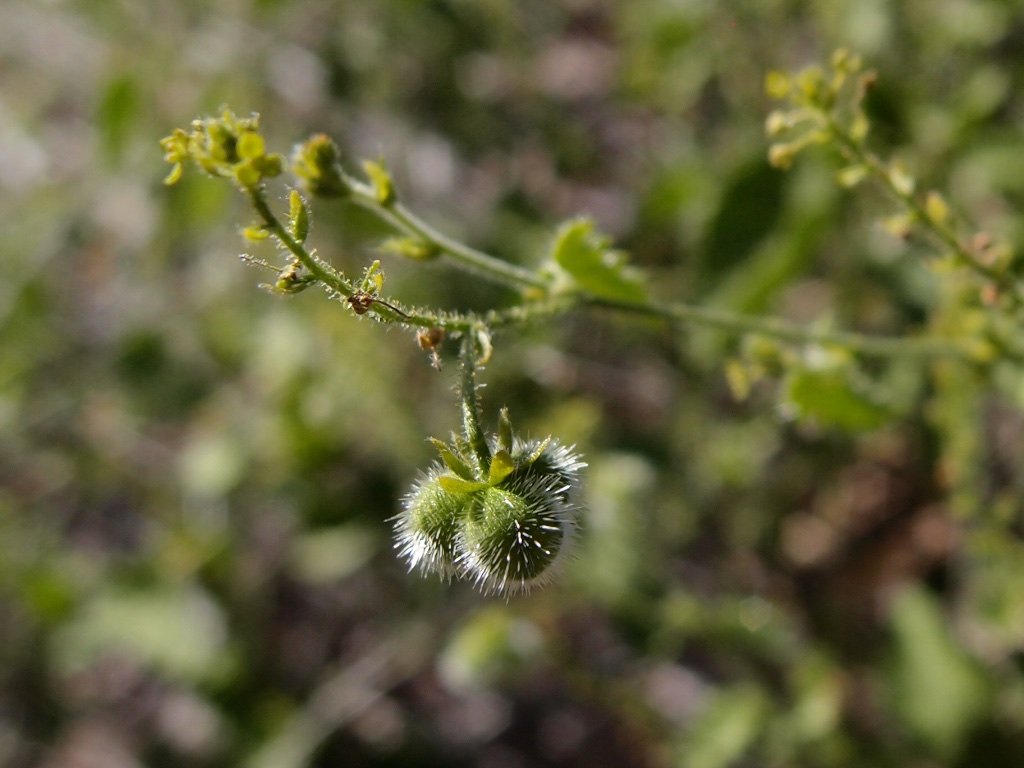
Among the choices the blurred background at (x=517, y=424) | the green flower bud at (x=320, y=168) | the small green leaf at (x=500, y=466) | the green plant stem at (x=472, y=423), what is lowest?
the small green leaf at (x=500, y=466)

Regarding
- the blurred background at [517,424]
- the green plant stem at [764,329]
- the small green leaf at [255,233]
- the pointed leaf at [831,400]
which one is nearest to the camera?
the small green leaf at [255,233]

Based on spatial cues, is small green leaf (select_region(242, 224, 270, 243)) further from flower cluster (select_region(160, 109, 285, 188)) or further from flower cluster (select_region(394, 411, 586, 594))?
flower cluster (select_region(394, 411, 586, 594))

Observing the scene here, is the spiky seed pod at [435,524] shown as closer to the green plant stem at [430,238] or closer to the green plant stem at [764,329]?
the green plant stem at [430,238]

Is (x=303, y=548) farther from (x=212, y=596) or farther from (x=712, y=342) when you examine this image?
(x=712, y=342)

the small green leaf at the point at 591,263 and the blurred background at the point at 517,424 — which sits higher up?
the blurred background at the point at 517,424

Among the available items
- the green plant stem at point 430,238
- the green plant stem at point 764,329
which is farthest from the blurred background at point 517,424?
the green plant stem at point 430,238

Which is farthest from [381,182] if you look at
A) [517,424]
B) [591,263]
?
[517,424]

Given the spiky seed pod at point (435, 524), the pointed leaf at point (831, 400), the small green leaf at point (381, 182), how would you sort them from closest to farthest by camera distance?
the spiky seed pod at point (435, 524), the small green leaf at point (381, 182), the pointed leaf at point (831, 400)
